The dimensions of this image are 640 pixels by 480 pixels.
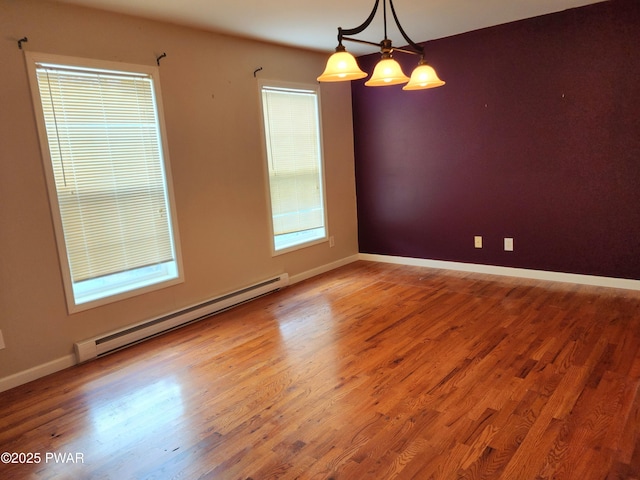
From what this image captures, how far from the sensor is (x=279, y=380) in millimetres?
2715

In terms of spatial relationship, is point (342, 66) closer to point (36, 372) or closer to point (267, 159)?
point (267, 159)

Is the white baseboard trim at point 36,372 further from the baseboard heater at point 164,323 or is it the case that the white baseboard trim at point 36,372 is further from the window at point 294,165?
the window at point 294,165

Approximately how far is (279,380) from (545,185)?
10.3ft

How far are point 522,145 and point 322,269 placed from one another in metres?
2.48

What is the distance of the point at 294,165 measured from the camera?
475cm

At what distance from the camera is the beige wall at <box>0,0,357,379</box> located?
280 centimetres

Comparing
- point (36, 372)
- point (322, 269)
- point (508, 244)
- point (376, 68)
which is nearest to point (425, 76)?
point (376, 68)

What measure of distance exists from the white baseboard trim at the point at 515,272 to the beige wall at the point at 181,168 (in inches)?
26.3

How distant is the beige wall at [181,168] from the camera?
2797 mm

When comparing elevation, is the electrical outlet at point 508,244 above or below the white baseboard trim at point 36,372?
above

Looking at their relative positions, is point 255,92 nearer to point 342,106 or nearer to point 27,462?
point 342,106

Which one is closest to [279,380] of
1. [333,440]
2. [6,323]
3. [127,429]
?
[333,440]

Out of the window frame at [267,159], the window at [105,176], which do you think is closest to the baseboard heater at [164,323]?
the window at [105,176]

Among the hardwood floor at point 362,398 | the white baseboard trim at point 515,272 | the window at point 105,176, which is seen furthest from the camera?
the white baseboard trim at point 515,272
